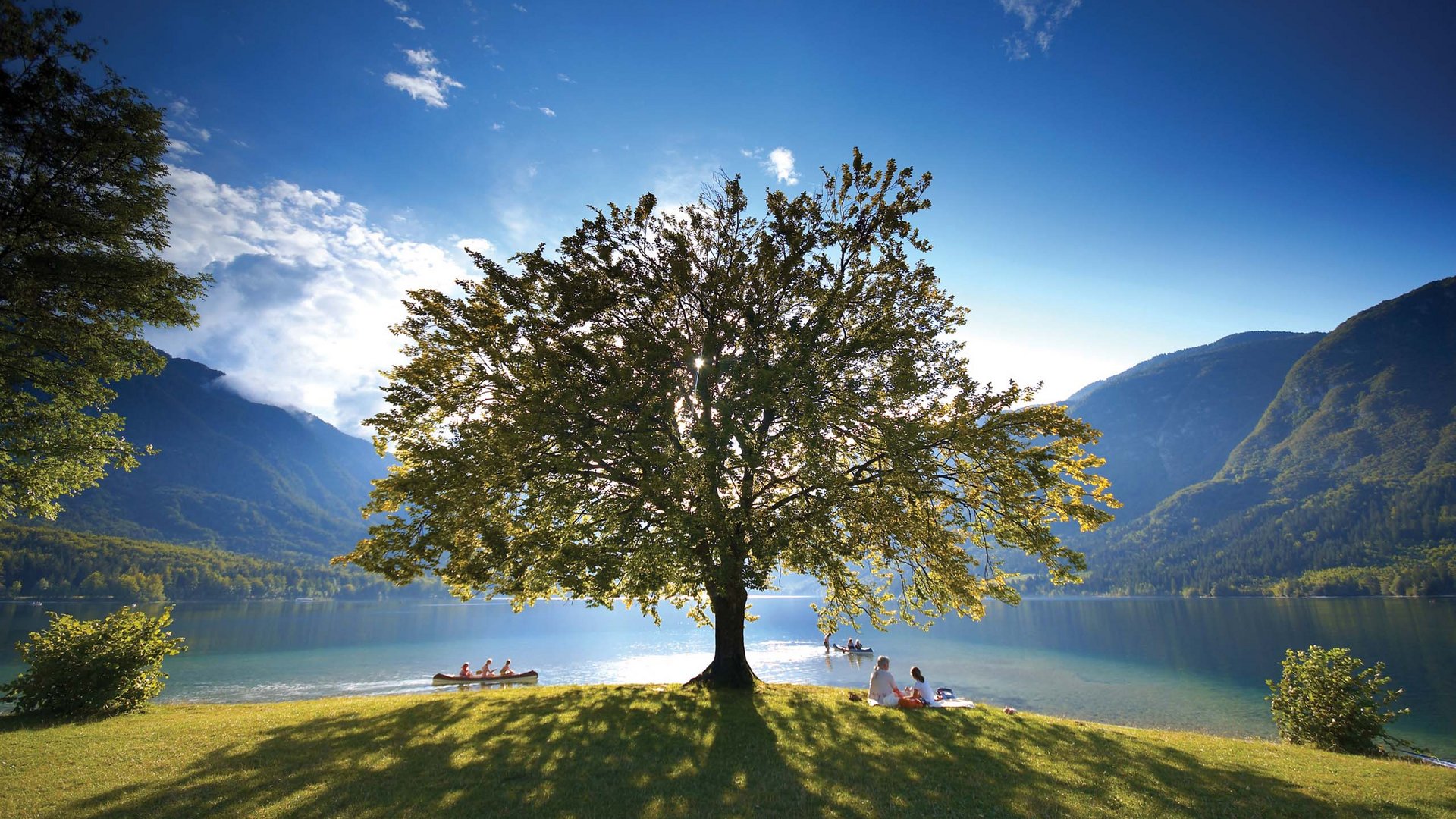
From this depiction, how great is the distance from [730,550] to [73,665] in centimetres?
1862

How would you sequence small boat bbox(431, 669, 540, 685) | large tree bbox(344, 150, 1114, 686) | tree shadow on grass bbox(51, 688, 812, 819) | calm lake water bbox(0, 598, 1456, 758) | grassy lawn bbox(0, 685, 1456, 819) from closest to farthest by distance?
1. tree shadow on grass bbox(51, 688, 812, 819)
2. grassy lawn bbox(0, 685, 1456, 819)
3. large tree bbox(344, 150, 1114, 686)
4. small boat bbox(431, 669, 540, 685)
5. calm lake water bbox(0, 598, 1456, 758)

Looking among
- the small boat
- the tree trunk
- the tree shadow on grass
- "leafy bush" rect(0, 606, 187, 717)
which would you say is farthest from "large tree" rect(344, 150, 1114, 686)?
the small boat

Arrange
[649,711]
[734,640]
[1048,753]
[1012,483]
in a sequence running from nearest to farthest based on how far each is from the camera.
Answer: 1. [1048,753]
2. [649,711]
3. [1012,483]
4. [734,640]

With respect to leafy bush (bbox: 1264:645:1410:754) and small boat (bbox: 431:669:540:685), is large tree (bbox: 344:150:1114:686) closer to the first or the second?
leafy bush (bbox: 1264:645:1410:754)

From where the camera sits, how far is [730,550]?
17344 mm

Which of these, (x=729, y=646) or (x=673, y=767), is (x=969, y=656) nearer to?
(x=729, y=646)

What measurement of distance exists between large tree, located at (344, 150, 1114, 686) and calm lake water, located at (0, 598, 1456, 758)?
26.5 metres

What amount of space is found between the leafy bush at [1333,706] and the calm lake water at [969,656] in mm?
16422

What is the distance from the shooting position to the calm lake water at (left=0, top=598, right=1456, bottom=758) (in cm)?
4059

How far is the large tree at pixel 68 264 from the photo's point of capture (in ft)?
57.7

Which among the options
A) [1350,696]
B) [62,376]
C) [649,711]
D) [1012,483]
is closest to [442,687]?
[62,376]

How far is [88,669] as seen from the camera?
55.3 feet

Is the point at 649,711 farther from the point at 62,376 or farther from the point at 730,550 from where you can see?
the point at 62,376

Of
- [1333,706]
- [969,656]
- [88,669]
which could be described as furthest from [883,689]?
[969,656]
